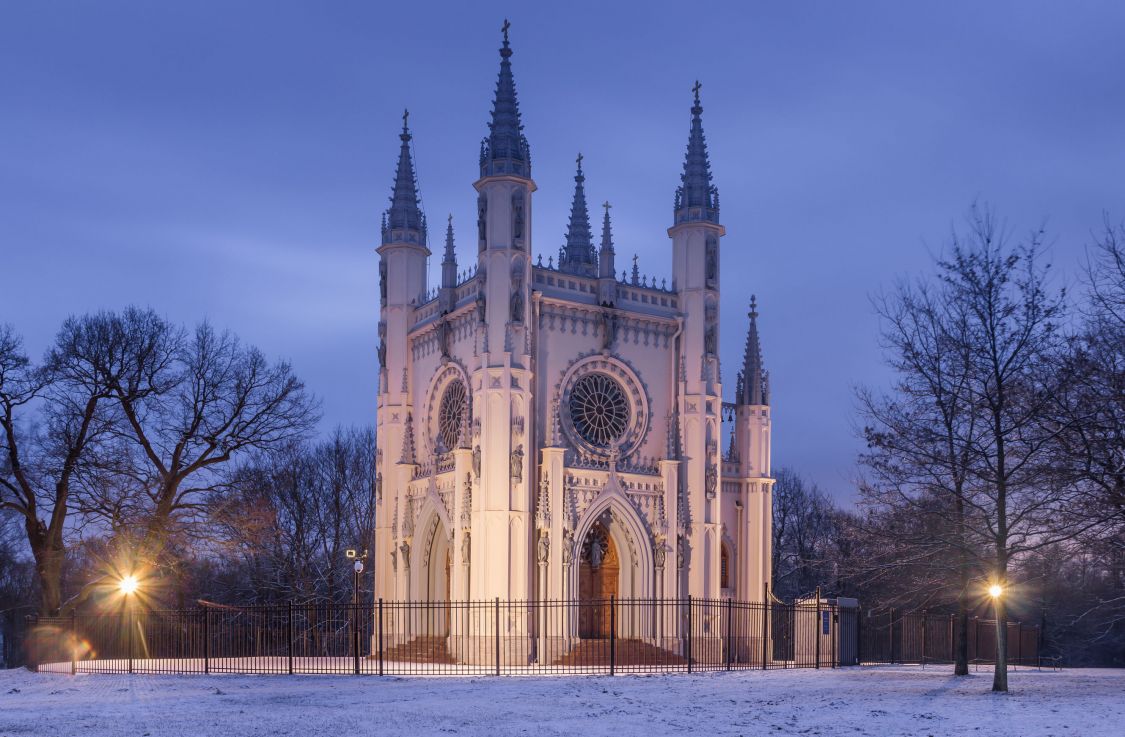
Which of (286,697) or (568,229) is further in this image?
(568,229)

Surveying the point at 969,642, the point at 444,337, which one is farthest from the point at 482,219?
the point at 969,642

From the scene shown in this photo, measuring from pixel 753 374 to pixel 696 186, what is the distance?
830 cm

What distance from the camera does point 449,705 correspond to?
1875 cm

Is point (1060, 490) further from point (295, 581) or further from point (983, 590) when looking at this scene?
point (295, 581)

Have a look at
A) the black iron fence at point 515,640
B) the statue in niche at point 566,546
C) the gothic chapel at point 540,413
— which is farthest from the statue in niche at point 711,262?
the black iron fence at point 515,640

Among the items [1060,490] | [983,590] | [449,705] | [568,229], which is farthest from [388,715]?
[568,229]

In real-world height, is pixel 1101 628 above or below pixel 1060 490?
below

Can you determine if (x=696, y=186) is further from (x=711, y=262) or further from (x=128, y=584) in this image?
(x=128, y=584)

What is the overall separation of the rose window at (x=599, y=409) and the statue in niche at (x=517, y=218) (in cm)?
523

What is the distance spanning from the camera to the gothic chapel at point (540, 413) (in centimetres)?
3741

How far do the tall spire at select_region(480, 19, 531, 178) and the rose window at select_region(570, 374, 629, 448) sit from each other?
Answer: 24.0 ft

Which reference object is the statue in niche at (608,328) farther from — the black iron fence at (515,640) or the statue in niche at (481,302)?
the black iron fence at (515,640)

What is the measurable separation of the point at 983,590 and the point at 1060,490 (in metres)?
7.66

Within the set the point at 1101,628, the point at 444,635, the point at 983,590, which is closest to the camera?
the point at 983,590
